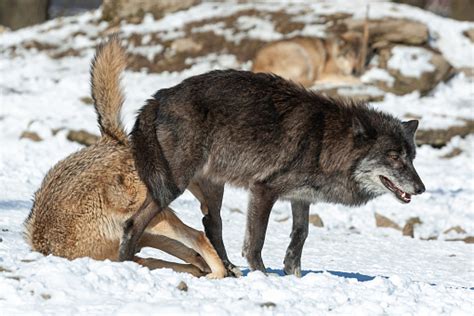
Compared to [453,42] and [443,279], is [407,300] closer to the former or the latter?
[443,279]

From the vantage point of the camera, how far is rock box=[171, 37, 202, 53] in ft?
63.7

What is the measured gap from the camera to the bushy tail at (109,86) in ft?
23.4

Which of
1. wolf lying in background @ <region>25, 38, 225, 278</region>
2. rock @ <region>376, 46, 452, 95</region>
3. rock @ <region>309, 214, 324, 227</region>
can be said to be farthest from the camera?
rock @ <region>376, 46, 452, 95</region>

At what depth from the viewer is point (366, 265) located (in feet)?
29.4

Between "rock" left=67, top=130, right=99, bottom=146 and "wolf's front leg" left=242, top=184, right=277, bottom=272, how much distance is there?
7.94 m

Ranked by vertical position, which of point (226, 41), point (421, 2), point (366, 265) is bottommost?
point (366, 265)

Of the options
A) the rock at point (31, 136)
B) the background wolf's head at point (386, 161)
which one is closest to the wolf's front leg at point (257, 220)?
the background wolf's head at point (386, 161)

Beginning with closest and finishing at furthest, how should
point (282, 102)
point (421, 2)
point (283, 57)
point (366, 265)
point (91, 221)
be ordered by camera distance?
point (91, 221) < point (282, 102) < point (366, 265) < point (283, 57) < point (421, 2)

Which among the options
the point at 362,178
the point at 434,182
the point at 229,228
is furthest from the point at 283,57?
the point at 362,178

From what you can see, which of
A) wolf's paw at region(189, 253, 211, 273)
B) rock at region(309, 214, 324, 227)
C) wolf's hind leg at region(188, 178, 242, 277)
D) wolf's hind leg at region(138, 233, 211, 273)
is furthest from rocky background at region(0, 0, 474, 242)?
wolf's paw at region(189, 253, 211, 273)

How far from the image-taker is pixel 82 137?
14789 mm

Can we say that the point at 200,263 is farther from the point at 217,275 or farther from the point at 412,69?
the point at 412,69

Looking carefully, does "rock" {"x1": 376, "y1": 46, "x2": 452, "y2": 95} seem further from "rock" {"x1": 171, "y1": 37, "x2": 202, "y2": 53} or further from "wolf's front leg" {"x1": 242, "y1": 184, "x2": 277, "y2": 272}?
"wolf's front leg" {"x1": 242, "y1": 184, "x2": 277, "y2": 272}

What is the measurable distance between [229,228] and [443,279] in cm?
283
